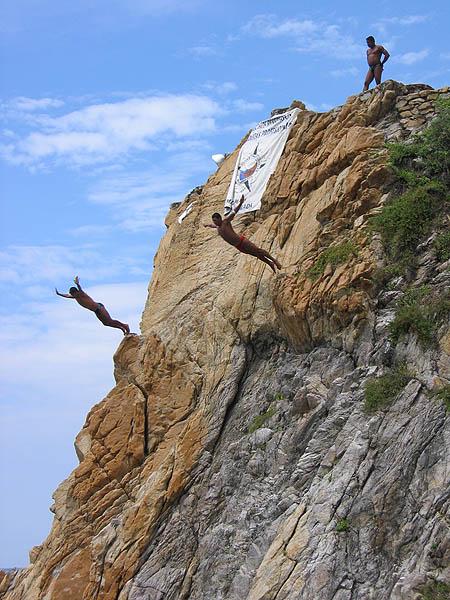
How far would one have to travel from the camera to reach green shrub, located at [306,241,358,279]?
14086mm

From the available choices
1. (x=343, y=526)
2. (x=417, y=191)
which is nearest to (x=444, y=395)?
(x=343, y=526)

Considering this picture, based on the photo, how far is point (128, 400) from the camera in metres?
17.0

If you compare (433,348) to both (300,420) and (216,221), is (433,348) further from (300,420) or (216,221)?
(216,221)

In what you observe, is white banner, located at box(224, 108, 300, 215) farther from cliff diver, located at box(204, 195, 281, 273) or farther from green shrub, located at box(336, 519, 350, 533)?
green shrub, located at box(336, 519, 350, 533)

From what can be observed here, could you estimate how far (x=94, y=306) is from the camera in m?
19.0

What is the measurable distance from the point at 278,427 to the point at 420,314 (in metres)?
3.04

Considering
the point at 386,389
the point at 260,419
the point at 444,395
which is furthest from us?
the point at 260,419

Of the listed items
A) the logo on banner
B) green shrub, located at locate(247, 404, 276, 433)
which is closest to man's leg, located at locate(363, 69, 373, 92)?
the logo on banner

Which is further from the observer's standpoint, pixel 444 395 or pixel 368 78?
pixel 368 78

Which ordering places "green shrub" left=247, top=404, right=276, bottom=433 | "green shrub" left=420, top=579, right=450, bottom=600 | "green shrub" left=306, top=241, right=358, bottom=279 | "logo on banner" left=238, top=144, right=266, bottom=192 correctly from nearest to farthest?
"green shrub" left=420, top=579, right=450, bottom=600, "green shrub" left=306, top=241, right=358, bottom=279, "green shrub" left=247, top=404, right=276, bottom=433, "logo on banner" left=238, top=144, right=266, bottom=192

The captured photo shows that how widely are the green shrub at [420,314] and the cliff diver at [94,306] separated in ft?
24.3

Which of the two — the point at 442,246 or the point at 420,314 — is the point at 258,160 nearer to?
the point at 442,246

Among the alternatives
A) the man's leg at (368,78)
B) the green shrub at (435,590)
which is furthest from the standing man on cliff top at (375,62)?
the green shrub at (435,590)

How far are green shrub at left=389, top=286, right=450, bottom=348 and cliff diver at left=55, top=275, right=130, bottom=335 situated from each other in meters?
7.40
